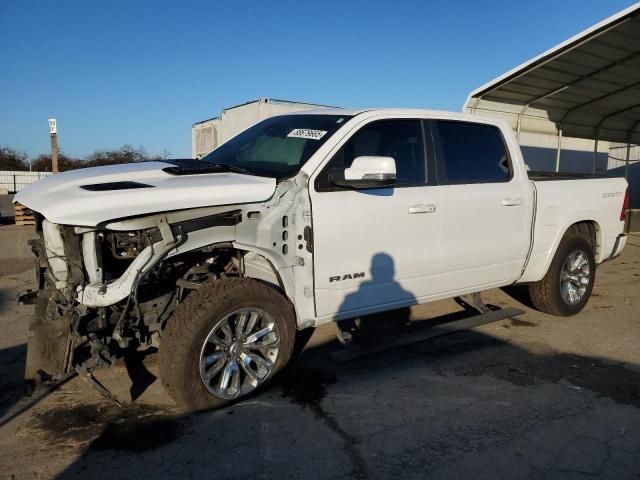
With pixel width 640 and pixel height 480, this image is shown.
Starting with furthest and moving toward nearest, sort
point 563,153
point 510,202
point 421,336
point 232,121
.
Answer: point 563,153 → point 232,121 → point 510,202 → point 421,336

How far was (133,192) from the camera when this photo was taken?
10.1 ft

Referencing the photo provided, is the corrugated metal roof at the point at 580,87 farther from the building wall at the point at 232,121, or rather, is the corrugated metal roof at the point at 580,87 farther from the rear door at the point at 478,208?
the rear door at the point at 478,208

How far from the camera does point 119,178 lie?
3.41 metres

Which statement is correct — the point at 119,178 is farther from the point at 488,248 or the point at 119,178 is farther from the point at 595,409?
the point at 595,409

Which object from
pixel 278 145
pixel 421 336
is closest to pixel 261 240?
pixel 278 145

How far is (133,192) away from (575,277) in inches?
187

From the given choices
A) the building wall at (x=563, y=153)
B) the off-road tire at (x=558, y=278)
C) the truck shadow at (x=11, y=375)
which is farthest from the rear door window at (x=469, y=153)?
the building wall at (x=563, y=153)

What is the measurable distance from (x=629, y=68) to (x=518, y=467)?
9886mm

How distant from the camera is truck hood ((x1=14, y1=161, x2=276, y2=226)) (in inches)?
117

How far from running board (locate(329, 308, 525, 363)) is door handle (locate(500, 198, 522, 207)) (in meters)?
1.16

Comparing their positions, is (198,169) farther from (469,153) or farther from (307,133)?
(469,153)

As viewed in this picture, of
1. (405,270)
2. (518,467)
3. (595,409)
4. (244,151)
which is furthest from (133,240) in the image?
(595,409)

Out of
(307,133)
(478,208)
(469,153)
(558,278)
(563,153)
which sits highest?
(563,153)

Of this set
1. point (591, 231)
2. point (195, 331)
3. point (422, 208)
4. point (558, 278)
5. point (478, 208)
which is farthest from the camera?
point (591, 231)
